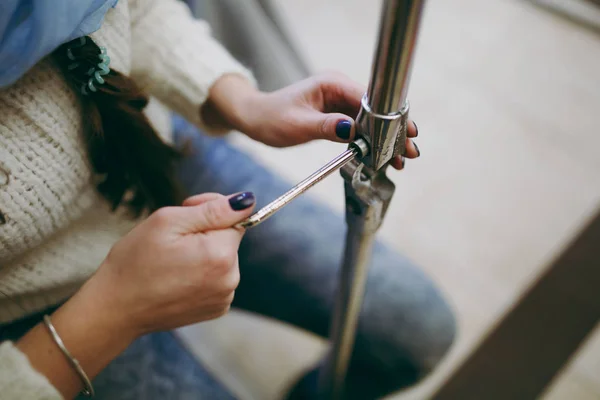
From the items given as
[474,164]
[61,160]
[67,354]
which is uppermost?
[61,160]

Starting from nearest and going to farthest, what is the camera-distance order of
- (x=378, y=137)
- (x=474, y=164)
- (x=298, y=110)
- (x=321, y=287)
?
(x=378, y=137) → (x=298, y=110) → (x=321, y=287) → (x=474, y=164)

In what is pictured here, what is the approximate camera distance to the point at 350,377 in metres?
0.67

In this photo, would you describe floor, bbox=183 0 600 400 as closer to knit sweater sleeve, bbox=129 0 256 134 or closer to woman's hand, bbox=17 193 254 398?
knit sweater sleeve, bbox=129 0 256 134

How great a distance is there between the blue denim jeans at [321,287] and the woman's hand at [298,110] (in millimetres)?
144

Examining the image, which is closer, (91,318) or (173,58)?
(91,318)

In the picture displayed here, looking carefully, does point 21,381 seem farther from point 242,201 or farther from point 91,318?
point 242,201

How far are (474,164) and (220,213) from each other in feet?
3.07

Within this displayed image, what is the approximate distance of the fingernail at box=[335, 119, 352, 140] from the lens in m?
0.35

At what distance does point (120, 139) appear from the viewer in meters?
0.45

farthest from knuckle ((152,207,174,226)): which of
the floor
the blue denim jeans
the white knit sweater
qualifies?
the floor

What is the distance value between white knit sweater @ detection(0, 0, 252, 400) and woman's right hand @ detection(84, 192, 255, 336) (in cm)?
7

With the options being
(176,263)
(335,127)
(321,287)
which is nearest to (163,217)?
(176,263)

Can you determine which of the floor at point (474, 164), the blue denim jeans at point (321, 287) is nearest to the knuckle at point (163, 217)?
the blue denim jeans at point (321, 287)

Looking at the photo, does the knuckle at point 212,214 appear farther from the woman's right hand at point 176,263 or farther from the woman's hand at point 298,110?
the woman's hand at point 298,110
